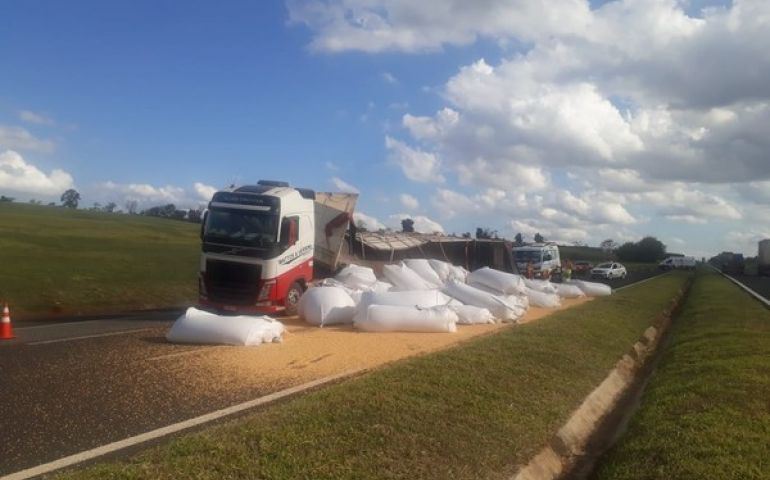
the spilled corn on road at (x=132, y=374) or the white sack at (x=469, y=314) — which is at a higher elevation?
the white sack at (x=469, y=314)

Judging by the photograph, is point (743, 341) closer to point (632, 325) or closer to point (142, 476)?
point (632, 325)

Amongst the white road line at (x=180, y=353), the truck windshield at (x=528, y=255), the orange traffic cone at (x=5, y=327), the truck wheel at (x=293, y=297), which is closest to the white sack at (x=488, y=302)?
the truck wheel at (x=293, y=297)

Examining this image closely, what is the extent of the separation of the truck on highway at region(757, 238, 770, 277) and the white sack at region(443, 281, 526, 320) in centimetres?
6208

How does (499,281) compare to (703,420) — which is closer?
(703,420)

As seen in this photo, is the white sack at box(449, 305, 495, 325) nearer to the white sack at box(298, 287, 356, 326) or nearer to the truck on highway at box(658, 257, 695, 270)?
the white sack at box(298, 287, 356, 326)

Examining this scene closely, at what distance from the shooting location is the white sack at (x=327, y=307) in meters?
14.5

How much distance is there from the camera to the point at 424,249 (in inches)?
1000

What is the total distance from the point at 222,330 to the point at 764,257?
72.0 meters

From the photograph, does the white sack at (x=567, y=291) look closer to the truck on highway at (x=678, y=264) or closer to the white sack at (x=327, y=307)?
the white sack at (x=327, y=307)

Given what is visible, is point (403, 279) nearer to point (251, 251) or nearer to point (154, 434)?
point (251, 251)

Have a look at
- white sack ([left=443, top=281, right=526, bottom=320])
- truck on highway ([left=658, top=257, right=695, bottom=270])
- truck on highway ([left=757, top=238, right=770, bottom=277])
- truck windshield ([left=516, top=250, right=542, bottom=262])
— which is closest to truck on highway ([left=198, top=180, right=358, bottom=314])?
white sack ([left=443, top=281, right=526, bottom=320])

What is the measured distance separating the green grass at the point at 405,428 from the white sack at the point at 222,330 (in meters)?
3.04

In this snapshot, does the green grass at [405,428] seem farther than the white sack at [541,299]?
No

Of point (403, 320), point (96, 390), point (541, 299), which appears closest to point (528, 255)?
point (541, 299)
